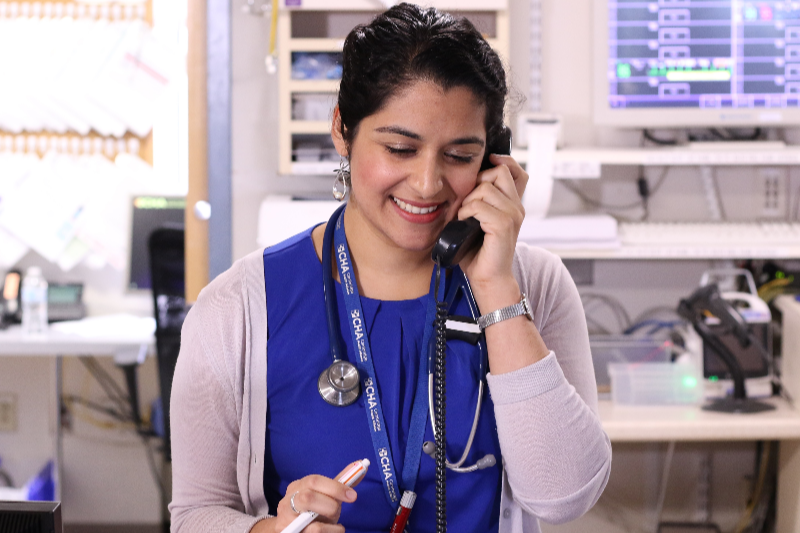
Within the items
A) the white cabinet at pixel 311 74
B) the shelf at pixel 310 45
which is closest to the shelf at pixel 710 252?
the white cabinet at pixel 311 74

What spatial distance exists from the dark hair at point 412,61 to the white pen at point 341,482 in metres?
0.47

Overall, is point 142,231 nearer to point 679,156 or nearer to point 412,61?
point 679,156

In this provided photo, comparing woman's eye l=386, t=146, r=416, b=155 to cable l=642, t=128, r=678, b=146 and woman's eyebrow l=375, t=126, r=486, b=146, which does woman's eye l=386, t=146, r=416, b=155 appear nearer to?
woman's eyebrow l=375, t=126, r=486, b=146

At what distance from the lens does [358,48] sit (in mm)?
1077

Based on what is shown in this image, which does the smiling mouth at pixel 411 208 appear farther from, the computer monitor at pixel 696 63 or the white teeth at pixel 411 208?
the computer monitor at pixel 696 63

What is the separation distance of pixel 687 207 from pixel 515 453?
175cm

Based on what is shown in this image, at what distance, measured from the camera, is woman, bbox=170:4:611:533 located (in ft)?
3.34

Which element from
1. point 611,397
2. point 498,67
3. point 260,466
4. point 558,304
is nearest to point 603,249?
point 611,397

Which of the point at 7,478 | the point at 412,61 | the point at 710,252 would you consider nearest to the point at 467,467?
the point at 412,61

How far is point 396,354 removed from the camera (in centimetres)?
109

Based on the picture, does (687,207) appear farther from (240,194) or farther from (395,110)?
(395,110)

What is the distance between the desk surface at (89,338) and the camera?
2473 millimetres

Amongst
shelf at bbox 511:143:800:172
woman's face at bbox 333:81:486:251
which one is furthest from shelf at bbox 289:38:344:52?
woman's face at bbox 333:81:486:251

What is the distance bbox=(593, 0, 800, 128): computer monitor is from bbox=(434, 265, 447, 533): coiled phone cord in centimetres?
144
